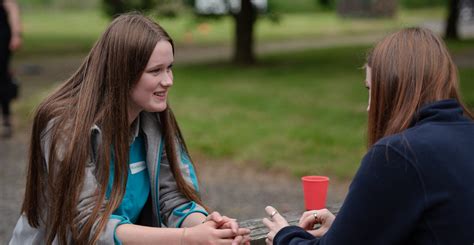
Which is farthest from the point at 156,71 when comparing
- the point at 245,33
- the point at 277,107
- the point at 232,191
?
the point at 245,33

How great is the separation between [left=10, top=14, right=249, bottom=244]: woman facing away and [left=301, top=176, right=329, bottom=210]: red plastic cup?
306 millimetres

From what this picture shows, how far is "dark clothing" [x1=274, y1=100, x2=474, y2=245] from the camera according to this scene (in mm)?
2012

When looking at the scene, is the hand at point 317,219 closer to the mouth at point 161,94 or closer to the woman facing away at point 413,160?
the woman facing away at point 413,160

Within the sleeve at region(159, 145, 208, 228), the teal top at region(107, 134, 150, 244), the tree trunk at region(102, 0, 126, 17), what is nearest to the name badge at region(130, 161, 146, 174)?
the teal top at region(107, 134, 150, 244)

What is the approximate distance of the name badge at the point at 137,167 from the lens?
8.87ft

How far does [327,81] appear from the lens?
41.0ft

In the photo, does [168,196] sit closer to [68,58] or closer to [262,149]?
[262,149]

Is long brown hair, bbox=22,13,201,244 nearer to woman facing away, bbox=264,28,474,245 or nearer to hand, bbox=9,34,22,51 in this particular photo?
woman facing away, bbox=264,28,474,245

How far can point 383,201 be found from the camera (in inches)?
79.9

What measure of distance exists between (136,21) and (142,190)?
577 mm

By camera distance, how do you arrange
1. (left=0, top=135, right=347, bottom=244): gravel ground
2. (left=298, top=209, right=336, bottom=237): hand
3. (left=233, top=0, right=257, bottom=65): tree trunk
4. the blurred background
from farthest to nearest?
1. (left=233, top=0, right=257, bottom=65): tree trunk
2. the blurred background
3. (left=0, top=135, right=347, bottom=244): gravel ground
4. (left=298, top=209, right=336, bottom=237): hand

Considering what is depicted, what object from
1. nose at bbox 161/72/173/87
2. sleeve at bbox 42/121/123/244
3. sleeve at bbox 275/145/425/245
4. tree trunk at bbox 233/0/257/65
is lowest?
tree trunk at bbox 233/0/257/65

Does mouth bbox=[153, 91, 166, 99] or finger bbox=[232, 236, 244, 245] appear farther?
mouth bbox=[153, 91, 166, 99]

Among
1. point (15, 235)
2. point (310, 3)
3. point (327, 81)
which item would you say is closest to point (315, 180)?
point (15, 235)
